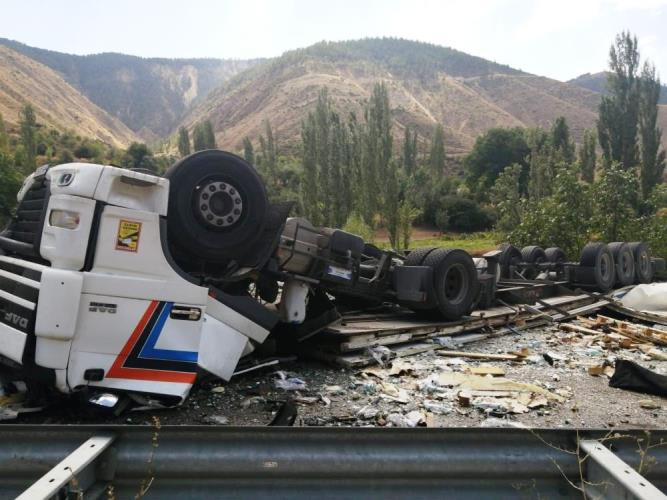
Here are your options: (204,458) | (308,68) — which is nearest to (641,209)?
(204,458)

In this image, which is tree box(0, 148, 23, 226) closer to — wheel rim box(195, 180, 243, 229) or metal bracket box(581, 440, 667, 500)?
wheel rim box(195, 180, 243, 229)

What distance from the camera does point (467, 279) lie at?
22.5ft

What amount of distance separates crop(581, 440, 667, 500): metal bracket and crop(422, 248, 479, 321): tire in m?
4.17

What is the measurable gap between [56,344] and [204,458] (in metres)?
1.81

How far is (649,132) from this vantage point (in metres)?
35.5

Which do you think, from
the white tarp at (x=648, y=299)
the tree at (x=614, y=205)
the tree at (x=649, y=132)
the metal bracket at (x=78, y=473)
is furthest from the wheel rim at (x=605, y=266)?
the tree at (x=649, y=132)

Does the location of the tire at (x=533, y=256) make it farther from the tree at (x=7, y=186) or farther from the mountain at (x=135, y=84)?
the mountain at (x=135, y=84)

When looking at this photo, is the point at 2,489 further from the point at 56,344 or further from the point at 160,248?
the point at 160,248

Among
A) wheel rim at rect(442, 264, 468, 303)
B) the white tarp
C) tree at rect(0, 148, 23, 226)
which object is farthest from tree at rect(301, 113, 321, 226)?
wheel rim at rect(442, 264, 468, 303)

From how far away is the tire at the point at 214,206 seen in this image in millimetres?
4285

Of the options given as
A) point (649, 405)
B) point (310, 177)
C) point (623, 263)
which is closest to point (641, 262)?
point (623, 263)

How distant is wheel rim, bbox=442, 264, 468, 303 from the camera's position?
6766 millimetres

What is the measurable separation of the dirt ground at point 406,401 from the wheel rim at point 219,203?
1295mm

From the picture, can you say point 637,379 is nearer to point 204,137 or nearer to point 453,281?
point 453,281
